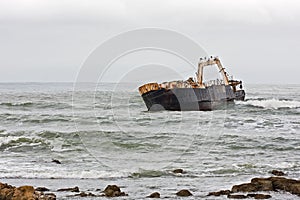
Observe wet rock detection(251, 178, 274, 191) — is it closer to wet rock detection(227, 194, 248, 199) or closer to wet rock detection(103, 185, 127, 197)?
wet rock detection(227, 194, 248, 199)

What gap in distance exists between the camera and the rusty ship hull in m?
40.9

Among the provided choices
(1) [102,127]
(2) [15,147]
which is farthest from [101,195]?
(1) [102,127]

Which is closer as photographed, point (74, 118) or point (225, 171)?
point (225, 171)

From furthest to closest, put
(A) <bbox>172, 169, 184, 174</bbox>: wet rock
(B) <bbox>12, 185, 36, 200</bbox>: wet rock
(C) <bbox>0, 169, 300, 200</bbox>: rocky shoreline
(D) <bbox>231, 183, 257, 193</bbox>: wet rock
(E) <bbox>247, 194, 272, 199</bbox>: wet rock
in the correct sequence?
(A) <bbox>172, 169, 184, 174</bbox>: wet rock, (D) <bbox>231, 183, 257, 193</bbox>: wet rock, (C) <bbox>0, 169, 300, 200</bbox>: rocky shoreline, (E) <bbox>247, 194, 272, 199</bbox>: wet rock, (B) <bbox>12, 185, 36, 200</bbox>: wet rock

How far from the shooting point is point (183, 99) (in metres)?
42.2

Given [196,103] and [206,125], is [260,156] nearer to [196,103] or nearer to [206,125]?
[206,125]

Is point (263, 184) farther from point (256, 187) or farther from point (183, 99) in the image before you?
point (183, 99)

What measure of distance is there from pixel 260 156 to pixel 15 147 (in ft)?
40.4

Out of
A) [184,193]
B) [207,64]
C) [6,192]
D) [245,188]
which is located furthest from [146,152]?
[207,64]

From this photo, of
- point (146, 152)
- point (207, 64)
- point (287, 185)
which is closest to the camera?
point (287, 185)

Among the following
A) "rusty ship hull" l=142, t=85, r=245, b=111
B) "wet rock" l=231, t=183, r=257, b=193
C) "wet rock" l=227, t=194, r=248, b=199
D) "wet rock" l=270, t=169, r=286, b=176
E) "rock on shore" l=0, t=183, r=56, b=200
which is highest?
"rusty ship hull" l=142, t=85, r=245, b=111

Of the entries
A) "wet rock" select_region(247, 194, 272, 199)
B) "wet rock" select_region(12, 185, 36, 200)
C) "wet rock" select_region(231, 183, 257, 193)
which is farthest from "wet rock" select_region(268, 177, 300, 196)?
"wet rock" select_region(12, 185, 36, 200)

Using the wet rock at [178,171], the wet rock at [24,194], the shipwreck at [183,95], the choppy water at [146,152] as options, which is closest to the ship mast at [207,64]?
the shipwreck at [183,95]

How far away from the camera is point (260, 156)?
19844 mm
